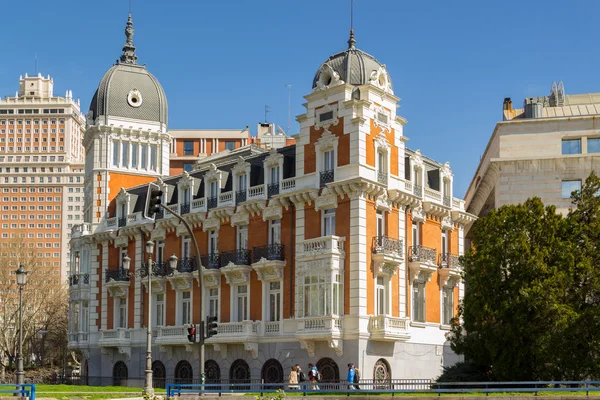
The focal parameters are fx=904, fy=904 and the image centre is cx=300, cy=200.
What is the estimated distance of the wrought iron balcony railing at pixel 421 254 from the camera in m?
48.9

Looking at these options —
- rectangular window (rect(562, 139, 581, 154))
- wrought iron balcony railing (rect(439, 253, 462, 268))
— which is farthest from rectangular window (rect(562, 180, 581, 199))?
wrought iron balcony railing (rect(439, 253, 462, 268))

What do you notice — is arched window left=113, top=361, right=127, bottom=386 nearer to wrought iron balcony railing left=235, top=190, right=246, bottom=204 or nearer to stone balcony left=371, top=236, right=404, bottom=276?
wrought iron balcony railing left=235, top=190, right=246, bottom=204

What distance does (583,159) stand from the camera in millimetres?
63219

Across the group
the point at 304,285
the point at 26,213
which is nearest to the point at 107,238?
the point at 304,285

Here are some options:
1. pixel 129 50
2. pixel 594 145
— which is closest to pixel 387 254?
pixel 594 145

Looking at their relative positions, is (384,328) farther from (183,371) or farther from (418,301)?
(183,371)

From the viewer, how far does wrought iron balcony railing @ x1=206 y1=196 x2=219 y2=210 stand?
53.5 meters

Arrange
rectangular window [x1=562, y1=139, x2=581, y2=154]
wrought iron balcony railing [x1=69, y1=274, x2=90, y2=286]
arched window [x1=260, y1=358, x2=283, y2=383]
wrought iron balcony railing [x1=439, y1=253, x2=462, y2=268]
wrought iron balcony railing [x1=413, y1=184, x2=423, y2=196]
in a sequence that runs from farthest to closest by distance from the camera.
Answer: rectangular window [x1=562, y1=139, x2=581, y2=154] < wrought iron balcony railing [x1=69, y1=274, x2=90, y2=286] < wrought iron balcony railing [x1=439, y1=253, x2=462, y2=268] < wrought iron balcony railing [x1=413, y1=184, x2=423, y2=196] < arched window [x1=260, y1=358, x2=283, y2=383]

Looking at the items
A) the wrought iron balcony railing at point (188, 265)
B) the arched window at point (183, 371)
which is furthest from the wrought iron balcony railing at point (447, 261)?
the arched window at point (183, 371)

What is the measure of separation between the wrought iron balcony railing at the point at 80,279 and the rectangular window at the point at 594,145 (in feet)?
120

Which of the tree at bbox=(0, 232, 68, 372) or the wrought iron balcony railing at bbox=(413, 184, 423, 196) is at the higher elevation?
the wrought iron balcony railing at bbox=(413, 184, 423, 196)

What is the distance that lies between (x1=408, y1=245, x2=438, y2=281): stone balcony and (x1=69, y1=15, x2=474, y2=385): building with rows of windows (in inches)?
4.2

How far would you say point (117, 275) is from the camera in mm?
60156

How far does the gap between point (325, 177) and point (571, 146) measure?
2554cm
